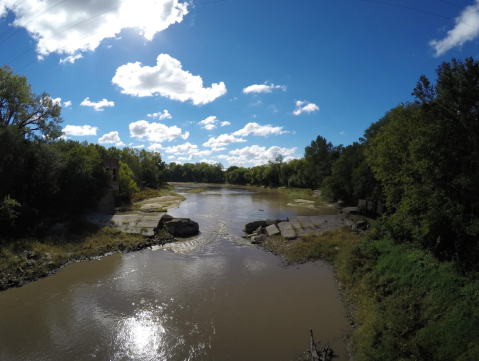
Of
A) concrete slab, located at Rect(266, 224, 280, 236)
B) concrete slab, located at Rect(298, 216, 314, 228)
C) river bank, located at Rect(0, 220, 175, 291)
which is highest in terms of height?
concrete slab, located at Rect(298, 216, 314, 228)

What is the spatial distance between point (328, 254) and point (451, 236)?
870 cm

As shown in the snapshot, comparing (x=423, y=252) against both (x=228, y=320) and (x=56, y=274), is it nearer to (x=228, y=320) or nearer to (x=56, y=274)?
(x=228, y=320)

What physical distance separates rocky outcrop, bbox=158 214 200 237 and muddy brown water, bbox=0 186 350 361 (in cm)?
638

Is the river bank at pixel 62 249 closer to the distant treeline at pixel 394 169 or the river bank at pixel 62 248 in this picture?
the river bank at pixel 62 248

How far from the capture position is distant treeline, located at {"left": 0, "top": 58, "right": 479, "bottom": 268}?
9359 millimetres

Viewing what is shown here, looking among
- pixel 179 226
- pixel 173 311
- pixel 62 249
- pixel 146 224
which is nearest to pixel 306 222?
pixel 179 226

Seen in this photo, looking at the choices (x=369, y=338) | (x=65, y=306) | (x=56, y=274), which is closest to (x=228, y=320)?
(x=369, y=338)

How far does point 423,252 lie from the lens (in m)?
10.4

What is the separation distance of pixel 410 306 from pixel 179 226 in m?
19.0

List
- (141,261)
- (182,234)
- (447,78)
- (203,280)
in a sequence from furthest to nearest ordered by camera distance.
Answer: (182,234), (141,261), (203,280), (447,78)

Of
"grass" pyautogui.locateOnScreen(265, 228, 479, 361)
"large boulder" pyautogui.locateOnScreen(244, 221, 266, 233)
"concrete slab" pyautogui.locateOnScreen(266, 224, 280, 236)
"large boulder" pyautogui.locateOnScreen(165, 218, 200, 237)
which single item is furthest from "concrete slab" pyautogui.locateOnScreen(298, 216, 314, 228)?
"large boulder" pyautogui.locateOnScreen(165, 218, 200, 237)

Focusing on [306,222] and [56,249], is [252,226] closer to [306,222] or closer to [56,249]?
[306,222]

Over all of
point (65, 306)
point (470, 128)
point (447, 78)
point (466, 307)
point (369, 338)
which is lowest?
point (65, 306)

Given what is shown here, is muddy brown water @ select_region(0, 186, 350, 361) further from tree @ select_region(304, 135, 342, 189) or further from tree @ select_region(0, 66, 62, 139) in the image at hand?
tree @ select_region(304, 135, 342, 189)
